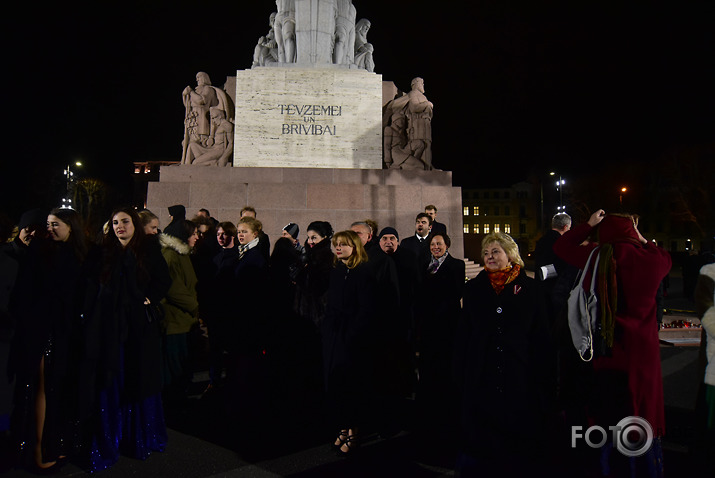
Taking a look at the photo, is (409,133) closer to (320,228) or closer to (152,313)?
(320,228)

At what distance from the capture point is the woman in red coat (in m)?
2.93

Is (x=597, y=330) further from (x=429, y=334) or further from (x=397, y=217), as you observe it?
(x=397, y=217)

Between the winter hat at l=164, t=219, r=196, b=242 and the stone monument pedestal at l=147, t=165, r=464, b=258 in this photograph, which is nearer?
the winter hat at l=164, t=219, r=196, b=242

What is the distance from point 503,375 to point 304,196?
704 cm

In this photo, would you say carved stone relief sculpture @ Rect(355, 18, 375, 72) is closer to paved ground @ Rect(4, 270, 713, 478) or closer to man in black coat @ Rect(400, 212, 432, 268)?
man in black coat @ Rect(400, 212, 432, 268)

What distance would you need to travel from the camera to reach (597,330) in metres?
3.00

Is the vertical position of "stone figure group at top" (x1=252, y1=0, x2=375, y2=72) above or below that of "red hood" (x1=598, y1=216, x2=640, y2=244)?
above

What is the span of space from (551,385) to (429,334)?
4.76ft

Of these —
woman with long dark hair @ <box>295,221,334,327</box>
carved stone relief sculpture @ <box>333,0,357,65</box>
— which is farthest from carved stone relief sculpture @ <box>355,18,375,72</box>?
woman with long dark hair @ <box>295,221,334,327</box>

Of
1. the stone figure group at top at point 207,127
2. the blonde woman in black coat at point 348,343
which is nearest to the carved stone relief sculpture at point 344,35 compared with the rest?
the stone figure group at top at point 207,127

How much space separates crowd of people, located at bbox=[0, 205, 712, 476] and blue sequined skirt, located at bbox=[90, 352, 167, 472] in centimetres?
1

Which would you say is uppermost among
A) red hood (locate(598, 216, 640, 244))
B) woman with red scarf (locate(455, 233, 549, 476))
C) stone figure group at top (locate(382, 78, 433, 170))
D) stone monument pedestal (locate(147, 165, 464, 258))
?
stone figure group at top (locate(382, 78, 433, 170))

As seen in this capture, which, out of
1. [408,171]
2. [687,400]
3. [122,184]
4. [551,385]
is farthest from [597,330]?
[122,184]

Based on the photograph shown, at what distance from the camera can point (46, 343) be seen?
3.36m
